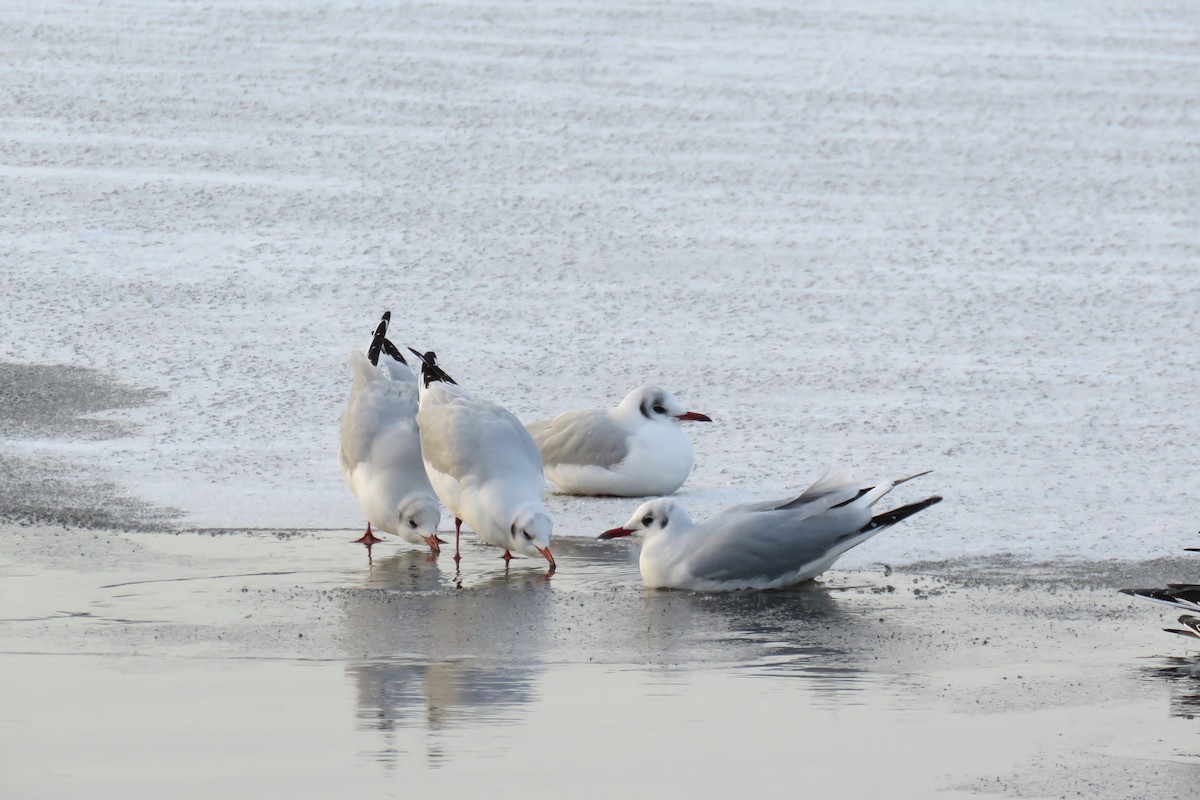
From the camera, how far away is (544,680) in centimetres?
→ 462

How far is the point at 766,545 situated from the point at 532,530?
77 centimetres

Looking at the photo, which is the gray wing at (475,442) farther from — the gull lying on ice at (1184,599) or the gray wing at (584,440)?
the gull lying on ice at (1184,599)

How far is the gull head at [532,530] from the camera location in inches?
233

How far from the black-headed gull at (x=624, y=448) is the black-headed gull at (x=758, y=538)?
47.4 inches

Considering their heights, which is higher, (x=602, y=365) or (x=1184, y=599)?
(x=602, y=365)

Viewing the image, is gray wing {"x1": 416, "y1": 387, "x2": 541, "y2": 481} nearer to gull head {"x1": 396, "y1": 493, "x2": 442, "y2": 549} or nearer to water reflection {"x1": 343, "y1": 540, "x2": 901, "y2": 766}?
gull head {"x1": 396, "y1": 493, "x2": 442, "y2": 549}

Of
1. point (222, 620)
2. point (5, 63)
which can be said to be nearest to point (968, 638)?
point (222, 620)

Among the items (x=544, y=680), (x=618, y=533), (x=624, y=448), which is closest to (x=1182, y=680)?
(x=544, y=680)

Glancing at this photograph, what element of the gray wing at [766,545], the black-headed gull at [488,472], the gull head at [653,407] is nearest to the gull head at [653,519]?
the gray wing at [766,545]

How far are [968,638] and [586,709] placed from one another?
1.28 m

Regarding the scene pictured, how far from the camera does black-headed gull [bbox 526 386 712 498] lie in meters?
7.05

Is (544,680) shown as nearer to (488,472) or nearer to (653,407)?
(488,472)

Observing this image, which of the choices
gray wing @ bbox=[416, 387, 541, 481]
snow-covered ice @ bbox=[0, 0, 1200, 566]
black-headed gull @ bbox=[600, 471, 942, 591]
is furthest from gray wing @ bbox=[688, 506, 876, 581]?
gray wing @ bbox=[416, 387, 541, 481]

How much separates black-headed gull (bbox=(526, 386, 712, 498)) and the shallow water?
0.81m
